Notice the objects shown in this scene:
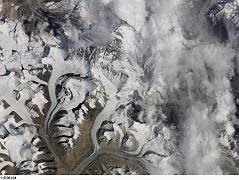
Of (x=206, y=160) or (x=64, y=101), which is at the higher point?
(x=64, y=101)

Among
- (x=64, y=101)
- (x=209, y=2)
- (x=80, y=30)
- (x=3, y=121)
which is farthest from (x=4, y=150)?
(x=209, y=2)

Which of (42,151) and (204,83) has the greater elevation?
(204,83)

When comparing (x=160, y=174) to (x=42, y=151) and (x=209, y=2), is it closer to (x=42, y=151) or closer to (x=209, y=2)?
(x=42, y=151)

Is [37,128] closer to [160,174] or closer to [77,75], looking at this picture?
[77,75]
